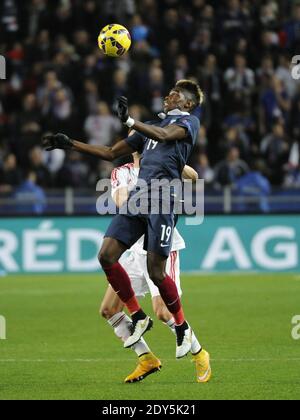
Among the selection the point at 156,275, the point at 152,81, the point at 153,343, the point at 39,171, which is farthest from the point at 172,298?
the point at 152,81

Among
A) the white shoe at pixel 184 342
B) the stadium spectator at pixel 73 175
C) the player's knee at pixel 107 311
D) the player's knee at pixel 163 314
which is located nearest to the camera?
the white shoe at pixel 184 342

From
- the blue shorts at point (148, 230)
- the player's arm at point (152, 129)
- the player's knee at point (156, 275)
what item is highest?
the player's arm at point (152, 129)

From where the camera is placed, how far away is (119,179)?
9.73 metres

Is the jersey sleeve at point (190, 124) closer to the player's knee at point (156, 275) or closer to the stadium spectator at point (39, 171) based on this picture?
the player's knee at point (156, 275)

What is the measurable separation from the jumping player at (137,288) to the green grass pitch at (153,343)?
187 mm

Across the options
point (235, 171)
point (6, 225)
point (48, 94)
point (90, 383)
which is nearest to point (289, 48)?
point (235, 171)

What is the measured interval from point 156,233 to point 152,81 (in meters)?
11.8

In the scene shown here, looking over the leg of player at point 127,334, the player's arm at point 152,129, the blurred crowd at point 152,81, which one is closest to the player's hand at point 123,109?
the player's arm at point 152,129

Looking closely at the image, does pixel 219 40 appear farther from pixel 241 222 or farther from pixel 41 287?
pixel 41 287

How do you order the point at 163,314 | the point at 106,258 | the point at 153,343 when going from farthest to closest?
the point at 153,343 → the point at 163,314 → the point at 106,258

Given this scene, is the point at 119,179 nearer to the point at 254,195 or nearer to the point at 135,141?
the point at 135,141

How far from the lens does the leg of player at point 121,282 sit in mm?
8656

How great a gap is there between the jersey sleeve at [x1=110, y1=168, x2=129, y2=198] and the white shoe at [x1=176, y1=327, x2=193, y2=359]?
1603 mm

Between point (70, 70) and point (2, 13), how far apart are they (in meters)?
2.68
